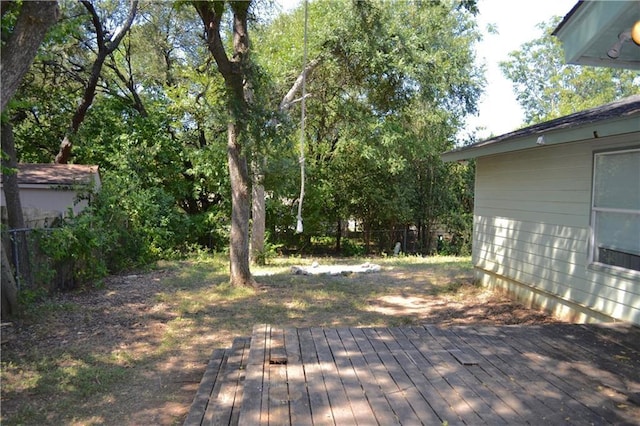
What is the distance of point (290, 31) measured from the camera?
1484cm

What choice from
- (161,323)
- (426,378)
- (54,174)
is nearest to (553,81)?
(54,174)

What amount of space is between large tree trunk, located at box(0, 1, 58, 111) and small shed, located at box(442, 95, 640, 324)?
16.4 feet

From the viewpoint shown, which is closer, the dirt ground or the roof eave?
the dirt ground

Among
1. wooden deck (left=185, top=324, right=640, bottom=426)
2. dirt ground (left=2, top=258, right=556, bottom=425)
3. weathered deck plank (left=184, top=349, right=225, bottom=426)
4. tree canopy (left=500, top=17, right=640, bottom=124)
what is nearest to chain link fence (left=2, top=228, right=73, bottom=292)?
dirt ground (left=2, top=258, right=556, bottom=425)

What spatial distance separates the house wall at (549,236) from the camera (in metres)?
5.06

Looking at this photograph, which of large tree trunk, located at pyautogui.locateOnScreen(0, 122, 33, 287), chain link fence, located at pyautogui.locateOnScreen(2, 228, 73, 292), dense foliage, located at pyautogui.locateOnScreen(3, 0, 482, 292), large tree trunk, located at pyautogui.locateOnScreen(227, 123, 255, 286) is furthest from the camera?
dense foliage, located at pyautogui.locateOnScreen(3, 0, 482, 292)

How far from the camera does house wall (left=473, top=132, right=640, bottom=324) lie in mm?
5059

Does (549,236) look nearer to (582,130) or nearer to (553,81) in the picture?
(582,130)

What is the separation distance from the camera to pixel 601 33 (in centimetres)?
273

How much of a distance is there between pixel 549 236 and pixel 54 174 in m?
11.1

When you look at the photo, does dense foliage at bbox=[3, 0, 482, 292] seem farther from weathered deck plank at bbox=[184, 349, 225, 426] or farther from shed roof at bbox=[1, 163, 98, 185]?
weathered deck plank at bbox=[184, 349, 225, 426]

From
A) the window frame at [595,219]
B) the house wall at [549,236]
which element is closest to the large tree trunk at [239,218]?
the house wall at [549,236]

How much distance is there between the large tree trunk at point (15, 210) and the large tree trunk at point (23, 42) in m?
2.41

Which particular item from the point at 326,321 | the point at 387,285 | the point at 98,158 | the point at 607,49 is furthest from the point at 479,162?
the point at 98,158
